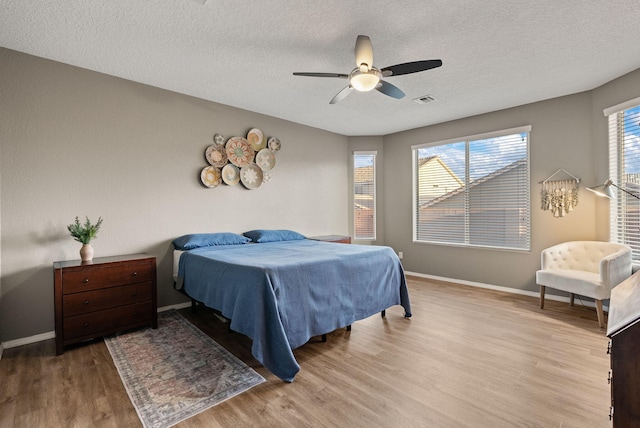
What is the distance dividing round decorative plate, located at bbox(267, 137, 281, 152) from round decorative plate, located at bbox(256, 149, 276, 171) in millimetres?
86

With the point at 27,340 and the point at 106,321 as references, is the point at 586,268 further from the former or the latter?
the point at 27,340

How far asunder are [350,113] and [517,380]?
3.69 meters

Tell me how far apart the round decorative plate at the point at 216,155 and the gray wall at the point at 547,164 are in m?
3.03

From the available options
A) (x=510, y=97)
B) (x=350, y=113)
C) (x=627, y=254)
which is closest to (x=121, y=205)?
(x=350, y=113)

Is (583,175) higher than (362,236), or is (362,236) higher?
(583,175)

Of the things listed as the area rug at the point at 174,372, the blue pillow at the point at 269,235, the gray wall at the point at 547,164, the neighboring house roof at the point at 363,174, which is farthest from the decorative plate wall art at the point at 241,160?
the gray wall at the point at 547,164

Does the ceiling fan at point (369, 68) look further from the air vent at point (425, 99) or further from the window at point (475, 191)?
the window at point (475, 191)

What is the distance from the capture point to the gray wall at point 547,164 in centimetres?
356

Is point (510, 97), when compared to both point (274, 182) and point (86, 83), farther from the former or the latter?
point (86, 83)

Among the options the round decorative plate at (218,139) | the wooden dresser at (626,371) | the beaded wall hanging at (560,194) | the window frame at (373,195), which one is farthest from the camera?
the window frame at (373,195)

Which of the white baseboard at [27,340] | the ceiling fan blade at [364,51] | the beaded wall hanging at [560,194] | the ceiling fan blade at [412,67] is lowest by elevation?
the white baseboard at [27,340]

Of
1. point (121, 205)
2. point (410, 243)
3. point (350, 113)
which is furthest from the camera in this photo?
point (410, 243)

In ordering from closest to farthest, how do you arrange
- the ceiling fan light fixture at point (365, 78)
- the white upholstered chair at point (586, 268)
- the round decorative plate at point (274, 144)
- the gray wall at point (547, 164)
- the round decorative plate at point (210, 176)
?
the ceiling fan light fixture at point (365, 78), the white upholstered chair at point (586, 268), the gray wall at point (547, 164), the round decorative plate at point (210, 176), the round decorative plate at point (274, 144)

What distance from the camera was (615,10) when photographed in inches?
85.0
